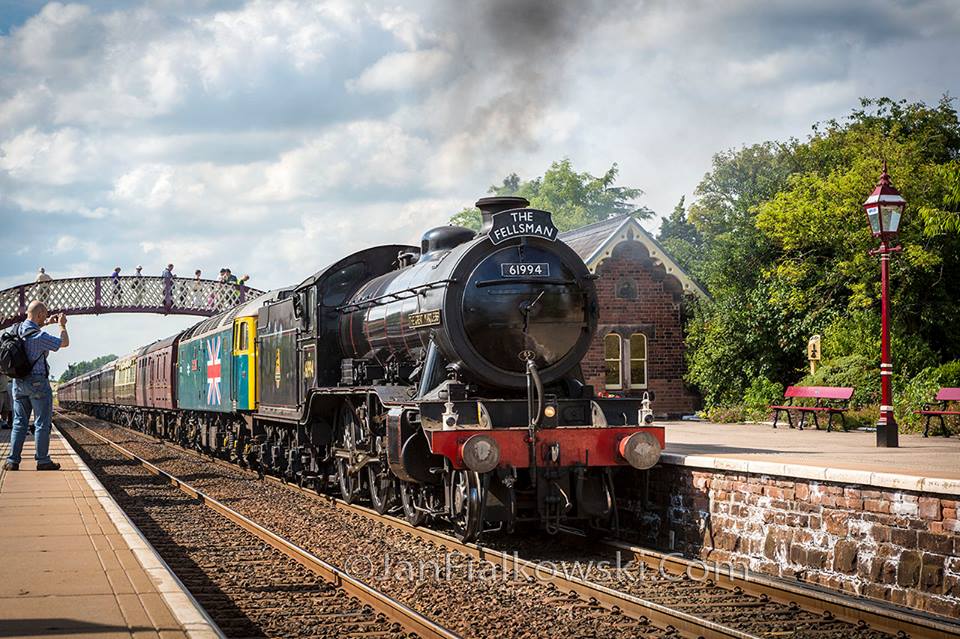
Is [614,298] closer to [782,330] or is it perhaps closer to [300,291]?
[782,330]

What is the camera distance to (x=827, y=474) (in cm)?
777

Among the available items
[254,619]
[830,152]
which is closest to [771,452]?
[254,619]

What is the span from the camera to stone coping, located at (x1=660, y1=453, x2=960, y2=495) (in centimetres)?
669

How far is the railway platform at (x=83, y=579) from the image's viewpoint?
16.9ft

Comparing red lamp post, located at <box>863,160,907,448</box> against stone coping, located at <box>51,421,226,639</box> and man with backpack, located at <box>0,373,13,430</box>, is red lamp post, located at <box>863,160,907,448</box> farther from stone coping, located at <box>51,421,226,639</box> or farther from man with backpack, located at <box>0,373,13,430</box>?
man with backpack, located at <box>0,373,13,430</box>

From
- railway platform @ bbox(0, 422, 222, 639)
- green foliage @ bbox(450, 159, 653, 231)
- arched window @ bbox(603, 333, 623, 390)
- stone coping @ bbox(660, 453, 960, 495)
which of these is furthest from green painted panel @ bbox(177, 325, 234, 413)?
green foliage @ bbox(450, 159, 653, 231)

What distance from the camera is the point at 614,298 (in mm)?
24844

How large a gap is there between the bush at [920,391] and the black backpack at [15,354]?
14330 mm

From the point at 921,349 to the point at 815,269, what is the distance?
124 inches

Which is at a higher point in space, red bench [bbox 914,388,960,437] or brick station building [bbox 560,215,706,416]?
brick station building [bbox 560,215,706,416]

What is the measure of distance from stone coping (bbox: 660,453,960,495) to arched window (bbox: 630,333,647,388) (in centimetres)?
1533
